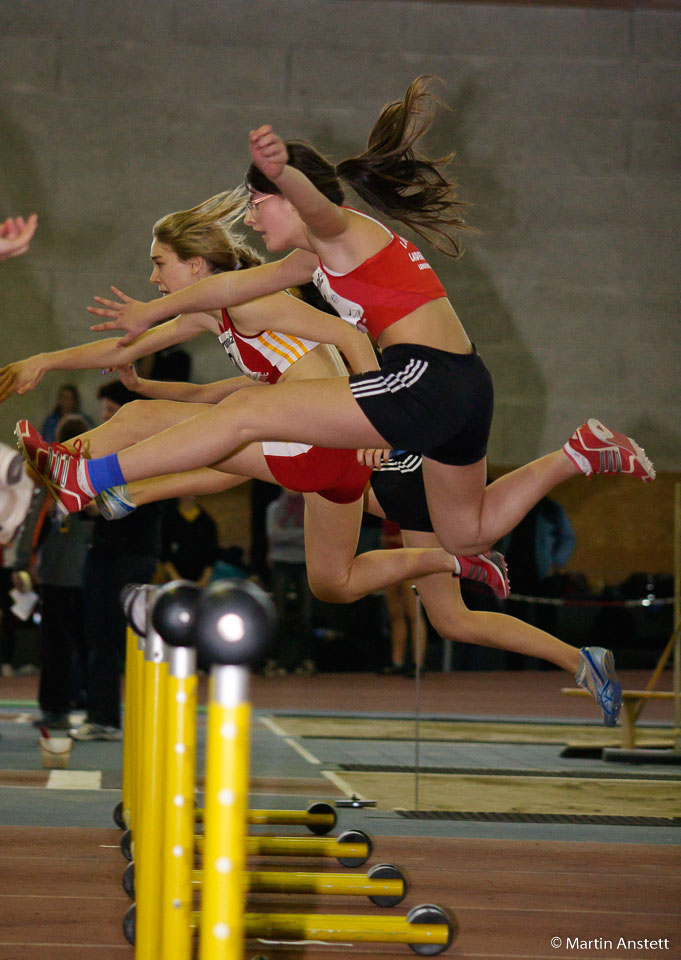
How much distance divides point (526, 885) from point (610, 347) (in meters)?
7.60

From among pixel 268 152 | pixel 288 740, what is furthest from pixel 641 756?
pixel 268 152

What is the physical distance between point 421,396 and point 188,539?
5.47 meters

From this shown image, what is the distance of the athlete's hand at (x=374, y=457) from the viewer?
9.40ft

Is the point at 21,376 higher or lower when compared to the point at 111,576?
higher

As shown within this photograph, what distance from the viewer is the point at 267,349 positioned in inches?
121

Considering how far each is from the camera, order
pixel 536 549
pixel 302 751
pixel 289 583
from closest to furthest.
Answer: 1. pixel 302 751
2. pixel 289 583
3. pixel 536 549

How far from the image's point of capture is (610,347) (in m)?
9.88

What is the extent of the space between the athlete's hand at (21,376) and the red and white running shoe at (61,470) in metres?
0.23

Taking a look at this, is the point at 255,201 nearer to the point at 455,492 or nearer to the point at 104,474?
the point at 104,474

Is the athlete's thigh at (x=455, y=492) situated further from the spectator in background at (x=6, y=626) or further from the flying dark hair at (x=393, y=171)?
the spectator in background at (x=6, y=626)

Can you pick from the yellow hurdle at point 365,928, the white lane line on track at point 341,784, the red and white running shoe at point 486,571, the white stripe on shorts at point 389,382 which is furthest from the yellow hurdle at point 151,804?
the white lane line on track at point 341,784

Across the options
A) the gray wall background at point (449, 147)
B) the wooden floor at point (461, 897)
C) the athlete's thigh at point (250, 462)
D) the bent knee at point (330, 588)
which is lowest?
the wooden floor at point (461, 897)

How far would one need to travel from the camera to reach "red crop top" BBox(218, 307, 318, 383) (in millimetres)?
3062

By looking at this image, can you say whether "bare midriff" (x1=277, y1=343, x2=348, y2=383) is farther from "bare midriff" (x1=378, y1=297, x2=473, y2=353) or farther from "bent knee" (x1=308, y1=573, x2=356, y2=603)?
"bent knee" (x1=308, y1=573, x2=356, y2=603)
